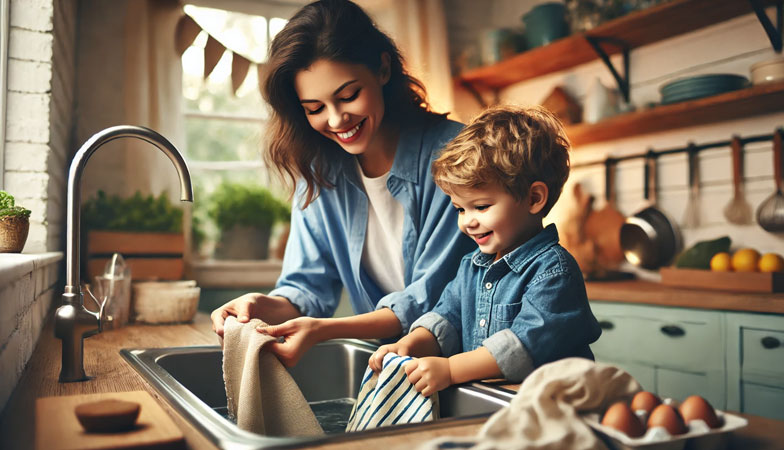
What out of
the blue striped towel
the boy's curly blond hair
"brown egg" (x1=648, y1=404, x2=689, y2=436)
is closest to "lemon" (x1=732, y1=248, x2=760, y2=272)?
the boy's curly blond hair

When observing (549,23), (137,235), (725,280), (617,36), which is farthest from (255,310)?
(549,23)

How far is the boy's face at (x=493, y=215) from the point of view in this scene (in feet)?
3.63

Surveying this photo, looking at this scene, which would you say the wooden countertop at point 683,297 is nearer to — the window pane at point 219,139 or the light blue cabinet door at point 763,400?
the light blue cabinet door at point 763,400

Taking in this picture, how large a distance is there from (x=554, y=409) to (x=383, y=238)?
2.99 feet

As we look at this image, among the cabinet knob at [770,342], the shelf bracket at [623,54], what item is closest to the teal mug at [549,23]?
the shelf bracket at [623,54]

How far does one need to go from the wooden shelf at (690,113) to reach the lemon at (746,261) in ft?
1.82

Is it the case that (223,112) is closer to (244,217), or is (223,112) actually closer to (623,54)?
(244,217)

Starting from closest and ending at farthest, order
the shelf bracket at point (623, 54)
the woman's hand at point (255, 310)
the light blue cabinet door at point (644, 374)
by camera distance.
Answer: the woman's hand at point (255, 310), the light blue cabinet door at point (644, 374), the shelf bracket at point (623, 54)

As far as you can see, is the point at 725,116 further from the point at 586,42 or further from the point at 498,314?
the point at 498,314

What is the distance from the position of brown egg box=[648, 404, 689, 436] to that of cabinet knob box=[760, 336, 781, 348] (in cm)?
160

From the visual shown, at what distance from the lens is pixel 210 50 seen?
2.69 meters

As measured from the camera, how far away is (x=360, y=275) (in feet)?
4.97

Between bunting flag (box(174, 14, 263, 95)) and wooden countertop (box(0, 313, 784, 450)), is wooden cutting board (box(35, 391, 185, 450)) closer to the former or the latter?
wooden countertop (box(0, 313, 784, 450))

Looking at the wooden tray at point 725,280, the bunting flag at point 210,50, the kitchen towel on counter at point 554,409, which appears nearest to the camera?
the kitchen towel on counter at point 554,409
